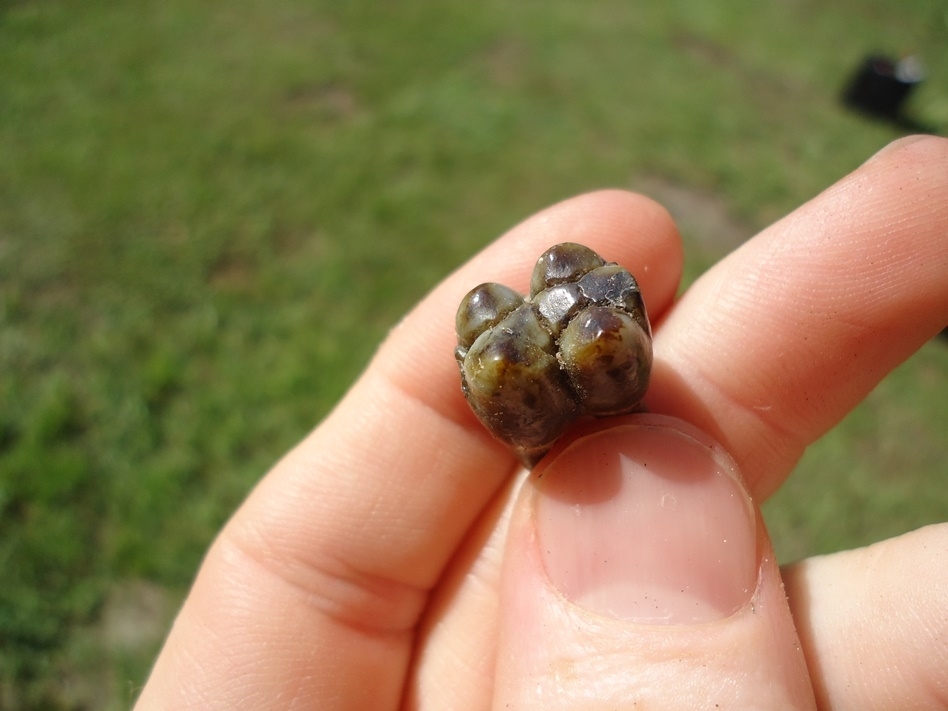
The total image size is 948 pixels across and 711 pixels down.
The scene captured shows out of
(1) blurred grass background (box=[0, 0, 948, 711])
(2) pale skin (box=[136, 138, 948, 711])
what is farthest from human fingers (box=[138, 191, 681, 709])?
(1) blurred grass background (box=[0, 0, 948, 711])

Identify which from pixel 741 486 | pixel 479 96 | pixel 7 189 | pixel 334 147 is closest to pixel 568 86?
pixel 479 96

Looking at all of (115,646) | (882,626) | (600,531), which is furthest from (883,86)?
(115,646)

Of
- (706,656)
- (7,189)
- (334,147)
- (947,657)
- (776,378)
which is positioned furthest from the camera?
(334,147)

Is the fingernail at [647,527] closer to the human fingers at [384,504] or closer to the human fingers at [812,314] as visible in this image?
the human fingers at [812,314]

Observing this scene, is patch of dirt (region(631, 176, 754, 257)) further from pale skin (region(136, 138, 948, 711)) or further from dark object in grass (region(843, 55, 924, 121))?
A: pale skin (region(136, 138, 948, 711))

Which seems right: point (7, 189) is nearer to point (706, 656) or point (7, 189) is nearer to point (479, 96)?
point (479, 96)
